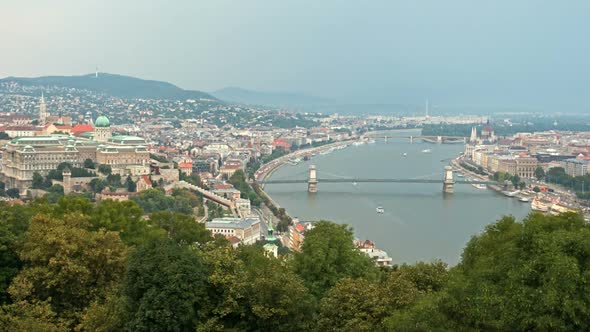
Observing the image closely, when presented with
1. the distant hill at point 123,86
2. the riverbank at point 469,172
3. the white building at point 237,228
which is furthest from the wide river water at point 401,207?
the distant hill at point 123,86

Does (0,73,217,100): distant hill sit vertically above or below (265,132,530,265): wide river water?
above

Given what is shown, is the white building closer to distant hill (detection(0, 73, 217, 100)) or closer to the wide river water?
the wide river water

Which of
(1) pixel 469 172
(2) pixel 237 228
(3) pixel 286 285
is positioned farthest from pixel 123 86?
(3) pixel 286 285

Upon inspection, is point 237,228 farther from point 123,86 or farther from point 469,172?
point 123,86

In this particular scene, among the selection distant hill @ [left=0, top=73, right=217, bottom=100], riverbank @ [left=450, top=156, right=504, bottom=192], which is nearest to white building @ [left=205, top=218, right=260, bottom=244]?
riverbank @ [left=450, top=156, right=504, bottom=192]

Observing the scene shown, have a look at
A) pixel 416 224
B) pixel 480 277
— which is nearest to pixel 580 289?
pixel 480 277
